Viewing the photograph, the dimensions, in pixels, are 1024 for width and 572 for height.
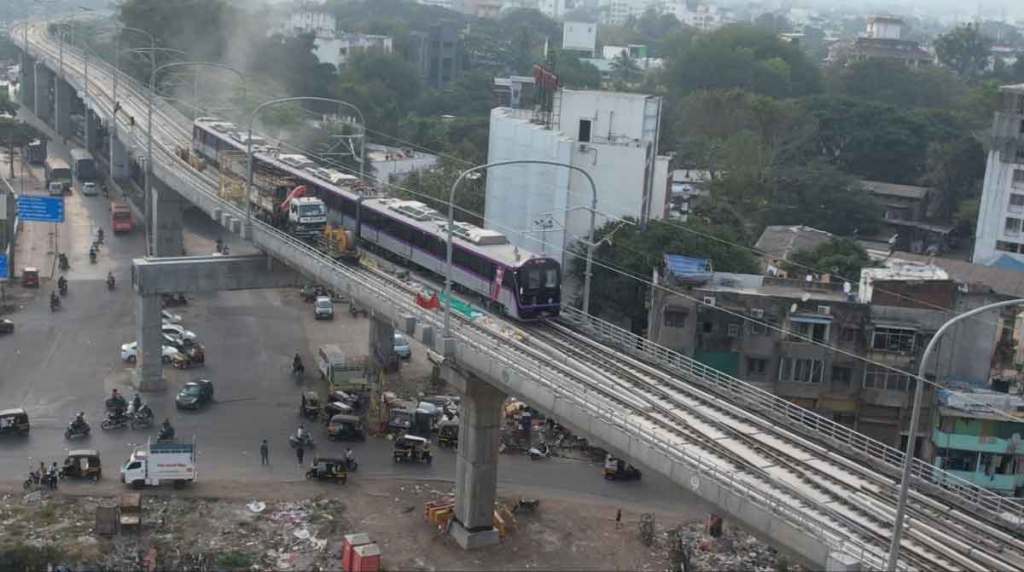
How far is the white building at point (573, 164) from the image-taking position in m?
56.4

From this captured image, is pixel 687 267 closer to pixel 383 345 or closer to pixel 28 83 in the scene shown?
pixel 383 345

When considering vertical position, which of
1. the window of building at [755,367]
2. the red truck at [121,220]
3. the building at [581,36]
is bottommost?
the red truck at [121,220]

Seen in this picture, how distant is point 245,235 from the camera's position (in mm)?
43062

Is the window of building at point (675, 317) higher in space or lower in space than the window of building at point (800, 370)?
higher

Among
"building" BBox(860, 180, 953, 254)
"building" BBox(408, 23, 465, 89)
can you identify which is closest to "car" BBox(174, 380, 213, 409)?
"building" BBox(860, 180, 953, 254)

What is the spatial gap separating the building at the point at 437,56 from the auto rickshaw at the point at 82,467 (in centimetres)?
10135

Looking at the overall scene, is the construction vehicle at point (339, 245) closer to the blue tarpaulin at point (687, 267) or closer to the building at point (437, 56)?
the blue tarpaulin at point (687, 267)

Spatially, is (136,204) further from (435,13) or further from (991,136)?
(435,13)

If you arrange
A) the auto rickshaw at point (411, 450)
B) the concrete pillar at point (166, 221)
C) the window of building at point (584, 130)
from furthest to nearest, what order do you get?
1. the window of building at point (584, 130)
2. the concrete pillar at point (166, 221)
3. the auto rickshaw at point (411, 450)

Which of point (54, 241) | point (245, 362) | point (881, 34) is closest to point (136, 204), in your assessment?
point (54, 241)

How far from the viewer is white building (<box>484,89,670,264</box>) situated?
5641 centimetres

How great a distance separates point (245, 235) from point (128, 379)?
6858 millimetres

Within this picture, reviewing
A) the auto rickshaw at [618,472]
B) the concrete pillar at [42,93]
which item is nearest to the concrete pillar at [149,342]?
the auto rickshaw at [618,472]

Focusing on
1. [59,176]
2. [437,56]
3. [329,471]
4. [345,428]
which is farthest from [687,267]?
[437,56]
